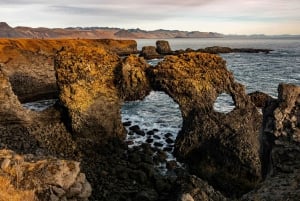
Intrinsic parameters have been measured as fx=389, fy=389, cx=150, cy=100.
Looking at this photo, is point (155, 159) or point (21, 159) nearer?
point (21, 159)

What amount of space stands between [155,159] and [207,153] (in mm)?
4108

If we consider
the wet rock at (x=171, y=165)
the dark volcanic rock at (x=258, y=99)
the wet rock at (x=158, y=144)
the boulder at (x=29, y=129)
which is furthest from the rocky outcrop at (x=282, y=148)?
the dark volcanic rock at (x=258, y=99)

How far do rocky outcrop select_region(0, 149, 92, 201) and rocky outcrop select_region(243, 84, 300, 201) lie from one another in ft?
21.4

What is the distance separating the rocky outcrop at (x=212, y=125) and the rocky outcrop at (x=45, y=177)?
14417 millimetres

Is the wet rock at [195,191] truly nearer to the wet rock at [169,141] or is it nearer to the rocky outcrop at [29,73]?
the wet rock at [169,141]

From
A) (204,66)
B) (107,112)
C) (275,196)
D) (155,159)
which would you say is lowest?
(155,159)

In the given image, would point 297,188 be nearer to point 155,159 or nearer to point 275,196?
point 275,196

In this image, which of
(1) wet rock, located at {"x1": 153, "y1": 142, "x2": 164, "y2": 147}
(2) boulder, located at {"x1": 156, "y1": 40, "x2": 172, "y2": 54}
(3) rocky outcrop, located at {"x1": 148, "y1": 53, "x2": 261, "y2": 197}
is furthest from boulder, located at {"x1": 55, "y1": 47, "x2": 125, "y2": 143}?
(2) boulder, located at {"x1": 156, "y1": 40, "x2": 172, "y2": 54}

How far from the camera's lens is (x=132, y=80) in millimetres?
33750

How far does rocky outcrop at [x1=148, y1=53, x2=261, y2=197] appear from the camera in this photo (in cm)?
2836

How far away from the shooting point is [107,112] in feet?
109

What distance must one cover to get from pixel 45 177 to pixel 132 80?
19.9m

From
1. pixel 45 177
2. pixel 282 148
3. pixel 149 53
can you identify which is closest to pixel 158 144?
pixel 282 148

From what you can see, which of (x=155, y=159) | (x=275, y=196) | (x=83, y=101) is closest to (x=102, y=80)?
(x=83, y=101)
